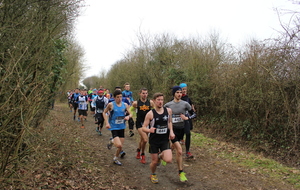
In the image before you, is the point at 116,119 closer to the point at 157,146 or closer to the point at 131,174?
the point at 131,174

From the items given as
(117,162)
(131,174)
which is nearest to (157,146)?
A: (131,174)

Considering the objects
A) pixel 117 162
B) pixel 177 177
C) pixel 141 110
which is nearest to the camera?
pixel 177 177

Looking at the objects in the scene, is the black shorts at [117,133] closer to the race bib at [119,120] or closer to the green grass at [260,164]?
the race bib at [119,120]

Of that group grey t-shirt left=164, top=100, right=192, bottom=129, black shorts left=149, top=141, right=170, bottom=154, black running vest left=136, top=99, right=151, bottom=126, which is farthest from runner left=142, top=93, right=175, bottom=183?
black running vest left=136, top=99, right=151, bottom=126

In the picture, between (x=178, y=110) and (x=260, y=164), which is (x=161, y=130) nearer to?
(x=178, y=110)

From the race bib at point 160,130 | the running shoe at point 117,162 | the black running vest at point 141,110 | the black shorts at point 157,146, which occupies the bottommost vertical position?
the running shoe at point 117,162

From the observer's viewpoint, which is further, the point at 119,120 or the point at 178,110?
the point at 119,120

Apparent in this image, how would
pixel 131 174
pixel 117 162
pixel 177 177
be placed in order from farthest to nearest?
pixel 117 162, pixel 131 174, pixel 177 177

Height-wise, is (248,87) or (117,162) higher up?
(248,87)

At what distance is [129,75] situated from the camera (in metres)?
22.5

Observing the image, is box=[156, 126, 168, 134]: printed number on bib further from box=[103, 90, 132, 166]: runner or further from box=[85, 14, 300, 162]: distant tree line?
box=[85, 14, 300, 162]: distant tree line

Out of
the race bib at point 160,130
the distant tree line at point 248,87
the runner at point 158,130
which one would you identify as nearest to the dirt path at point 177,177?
the runner at point 158,130

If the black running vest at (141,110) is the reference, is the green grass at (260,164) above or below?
below

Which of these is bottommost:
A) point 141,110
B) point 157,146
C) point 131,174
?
point 131,174
